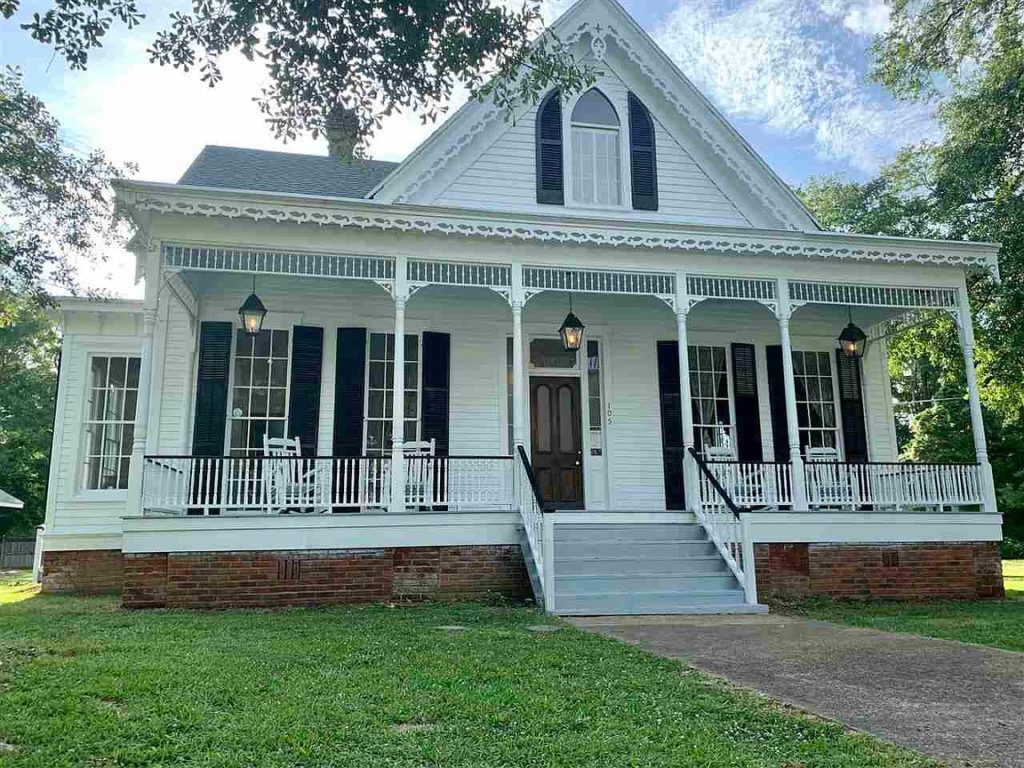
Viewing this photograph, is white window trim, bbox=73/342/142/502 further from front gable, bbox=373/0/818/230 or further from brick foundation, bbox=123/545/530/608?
front gable, bbox=373/0/818/230

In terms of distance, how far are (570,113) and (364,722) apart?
10427 mm

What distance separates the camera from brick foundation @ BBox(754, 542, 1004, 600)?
962 cm

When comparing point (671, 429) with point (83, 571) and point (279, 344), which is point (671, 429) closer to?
point (279, 344)

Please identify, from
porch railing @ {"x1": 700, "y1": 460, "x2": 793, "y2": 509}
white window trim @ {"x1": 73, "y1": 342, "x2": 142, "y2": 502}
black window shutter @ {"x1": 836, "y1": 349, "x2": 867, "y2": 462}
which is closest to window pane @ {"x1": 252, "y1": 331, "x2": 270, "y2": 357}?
white window trim @ {"x1": 73, "y1": 342, "x2": 142, "y2": 502}

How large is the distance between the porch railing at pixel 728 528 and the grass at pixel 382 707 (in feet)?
10.0

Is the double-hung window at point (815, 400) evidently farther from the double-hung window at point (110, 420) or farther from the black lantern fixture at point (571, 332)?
the double-hung window at point (110, 420)

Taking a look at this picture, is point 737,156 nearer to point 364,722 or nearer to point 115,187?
point 115,187

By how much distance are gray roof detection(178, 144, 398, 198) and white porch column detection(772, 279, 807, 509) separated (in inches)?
254

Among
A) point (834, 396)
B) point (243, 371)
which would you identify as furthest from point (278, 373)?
point (834, 396)

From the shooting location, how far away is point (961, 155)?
16.1 m

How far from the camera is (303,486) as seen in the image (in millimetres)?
8875

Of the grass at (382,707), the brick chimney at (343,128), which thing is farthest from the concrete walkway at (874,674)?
the brick chimney at (343,128)

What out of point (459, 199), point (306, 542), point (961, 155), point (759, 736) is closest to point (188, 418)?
point (306, 542)

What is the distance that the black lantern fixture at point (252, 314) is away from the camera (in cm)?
988
